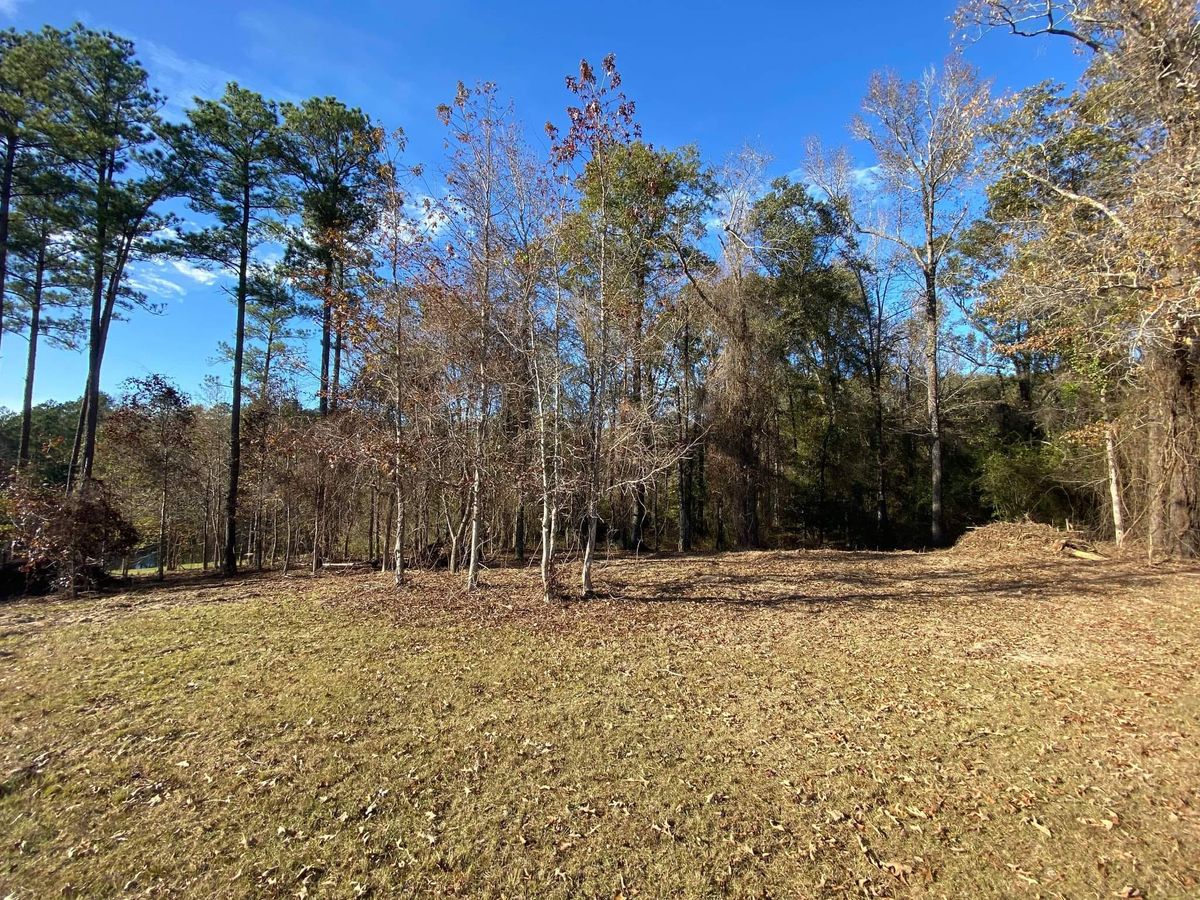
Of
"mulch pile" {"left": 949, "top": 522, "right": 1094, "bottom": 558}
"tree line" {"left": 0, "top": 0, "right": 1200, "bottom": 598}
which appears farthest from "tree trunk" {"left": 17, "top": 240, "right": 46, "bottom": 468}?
"mulch pile" {"left": 949, "top": 522, "right": 1094, "bottom": 558}

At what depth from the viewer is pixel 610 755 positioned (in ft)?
12.2

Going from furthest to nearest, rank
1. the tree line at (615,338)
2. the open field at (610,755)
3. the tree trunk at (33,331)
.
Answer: the tree trunk at (33,331) → the tree line at (615,338) → the open field at (610,755)

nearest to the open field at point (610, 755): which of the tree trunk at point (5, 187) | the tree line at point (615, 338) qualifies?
the tree line at point (615, 338)

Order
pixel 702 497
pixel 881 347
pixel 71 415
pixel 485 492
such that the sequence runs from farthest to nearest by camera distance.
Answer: pixel 71 415 < pixel 881 347 < pixel 702 497 < pixel 485 492

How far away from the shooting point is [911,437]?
2142 cm

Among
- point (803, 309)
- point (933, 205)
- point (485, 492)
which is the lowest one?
point (485, 492)

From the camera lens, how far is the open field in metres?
2.64

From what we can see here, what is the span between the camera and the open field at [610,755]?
264 centimetres

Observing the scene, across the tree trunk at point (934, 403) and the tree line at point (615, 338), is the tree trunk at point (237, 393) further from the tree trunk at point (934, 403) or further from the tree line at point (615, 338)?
the tree trunk at point (934, 403)

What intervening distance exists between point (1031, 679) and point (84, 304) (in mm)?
22935

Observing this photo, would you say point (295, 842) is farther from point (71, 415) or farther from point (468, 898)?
point (71, 415)

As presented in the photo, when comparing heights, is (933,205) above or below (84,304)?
above

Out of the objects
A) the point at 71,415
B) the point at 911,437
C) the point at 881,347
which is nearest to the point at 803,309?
the point at 881,347

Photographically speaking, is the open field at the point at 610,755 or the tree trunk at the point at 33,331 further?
the tree trunk at the point at 33,331
